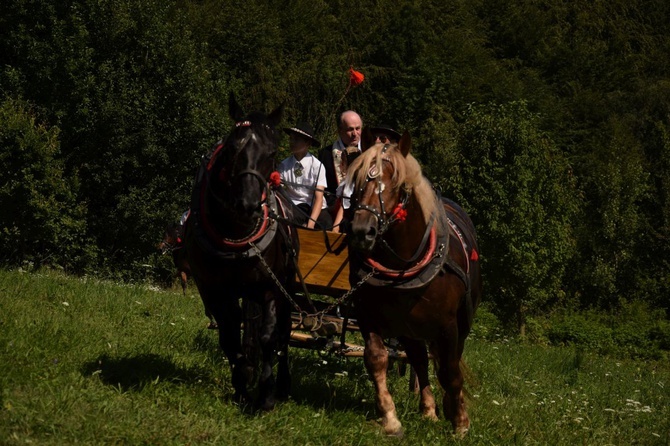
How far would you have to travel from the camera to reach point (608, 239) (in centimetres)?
4009

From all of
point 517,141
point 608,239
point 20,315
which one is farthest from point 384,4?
point 20,315

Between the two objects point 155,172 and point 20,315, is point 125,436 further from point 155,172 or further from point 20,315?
point 155,172

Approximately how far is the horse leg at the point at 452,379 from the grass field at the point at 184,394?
125 millimetres

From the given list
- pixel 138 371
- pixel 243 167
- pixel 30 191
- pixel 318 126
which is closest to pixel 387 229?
pixel 243 167

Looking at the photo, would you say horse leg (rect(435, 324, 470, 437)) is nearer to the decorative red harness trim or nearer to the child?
the decorative red harness trim

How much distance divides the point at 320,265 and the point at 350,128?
1.37 meters

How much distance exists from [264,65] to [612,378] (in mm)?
30210

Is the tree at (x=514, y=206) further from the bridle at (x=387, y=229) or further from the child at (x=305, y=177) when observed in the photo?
the bridle at (x=387, y=229)

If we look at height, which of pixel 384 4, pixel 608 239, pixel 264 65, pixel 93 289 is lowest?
pixel 608 239

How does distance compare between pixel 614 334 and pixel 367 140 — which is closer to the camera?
pixel 367 140

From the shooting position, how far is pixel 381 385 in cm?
595

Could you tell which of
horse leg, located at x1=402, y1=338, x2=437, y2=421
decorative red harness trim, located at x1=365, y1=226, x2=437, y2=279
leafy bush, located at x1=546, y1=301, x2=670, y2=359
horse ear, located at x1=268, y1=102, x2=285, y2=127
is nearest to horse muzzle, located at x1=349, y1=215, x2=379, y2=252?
decorative red harness trim, located at x1=365, y1=226, x2=437, y2=279

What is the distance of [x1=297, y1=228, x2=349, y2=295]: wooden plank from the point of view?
7.40m

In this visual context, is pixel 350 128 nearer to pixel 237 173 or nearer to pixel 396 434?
pixel 237 173
